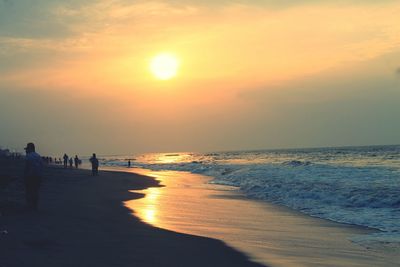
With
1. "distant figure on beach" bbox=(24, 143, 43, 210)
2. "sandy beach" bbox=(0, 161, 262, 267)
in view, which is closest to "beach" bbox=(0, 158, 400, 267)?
"sandy beach" bbox=(0, 161, 262, 267)

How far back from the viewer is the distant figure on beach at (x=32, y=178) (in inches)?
512

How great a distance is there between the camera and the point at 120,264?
24.2 ft

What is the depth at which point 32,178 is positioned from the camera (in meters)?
13.2

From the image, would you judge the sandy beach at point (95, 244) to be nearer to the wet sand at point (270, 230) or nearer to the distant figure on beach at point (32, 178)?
the distant figure on beach at point (32, 178)

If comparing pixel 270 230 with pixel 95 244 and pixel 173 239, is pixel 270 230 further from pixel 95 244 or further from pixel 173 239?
pixel 95 244

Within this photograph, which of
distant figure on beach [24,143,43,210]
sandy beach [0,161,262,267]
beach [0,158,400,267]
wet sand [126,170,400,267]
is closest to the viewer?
sandy beach [0,161,262,267]

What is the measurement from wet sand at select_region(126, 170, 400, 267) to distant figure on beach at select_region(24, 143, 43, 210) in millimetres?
2970

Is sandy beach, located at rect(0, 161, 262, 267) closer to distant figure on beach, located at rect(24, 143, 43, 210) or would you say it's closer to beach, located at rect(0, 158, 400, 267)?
beach, located at rect(0, 158, 400, 267)

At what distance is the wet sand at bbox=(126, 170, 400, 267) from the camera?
29.2ft

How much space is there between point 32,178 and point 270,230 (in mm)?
6382

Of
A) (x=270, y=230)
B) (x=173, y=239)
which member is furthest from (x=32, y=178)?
(x=270, y=230)

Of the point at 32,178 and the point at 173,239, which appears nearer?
the point at 173,239

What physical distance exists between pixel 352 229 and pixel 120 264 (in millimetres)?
7829

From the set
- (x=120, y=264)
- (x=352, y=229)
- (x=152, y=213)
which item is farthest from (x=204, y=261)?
(x=152, y=213)
